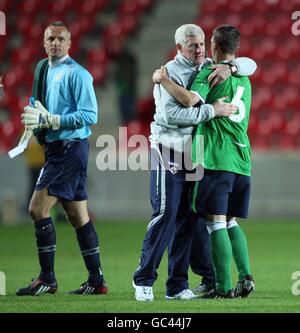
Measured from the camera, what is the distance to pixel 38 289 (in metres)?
7.73

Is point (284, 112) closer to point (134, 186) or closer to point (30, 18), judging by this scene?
point (134, 186)

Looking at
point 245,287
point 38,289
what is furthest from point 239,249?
point 38,289

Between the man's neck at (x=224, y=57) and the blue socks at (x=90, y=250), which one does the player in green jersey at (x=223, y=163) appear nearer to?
the man's neck at (x=224, y=57)

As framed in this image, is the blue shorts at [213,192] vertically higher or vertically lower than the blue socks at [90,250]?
higher

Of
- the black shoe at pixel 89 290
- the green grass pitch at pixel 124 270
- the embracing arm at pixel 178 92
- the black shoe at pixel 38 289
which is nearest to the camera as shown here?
the green grass pitch at pixel 124 270

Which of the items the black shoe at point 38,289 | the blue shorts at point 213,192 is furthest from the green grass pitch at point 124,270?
the blue shorts at point 213,192

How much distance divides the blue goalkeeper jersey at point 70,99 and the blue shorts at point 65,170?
71mm

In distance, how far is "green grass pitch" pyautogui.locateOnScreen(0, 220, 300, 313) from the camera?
6.86 m

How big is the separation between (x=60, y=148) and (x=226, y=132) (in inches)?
52.4

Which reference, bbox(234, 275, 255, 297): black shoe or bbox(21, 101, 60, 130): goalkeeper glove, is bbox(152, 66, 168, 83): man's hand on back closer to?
bbox(21, 101, 60, 130): goalkeeper glove

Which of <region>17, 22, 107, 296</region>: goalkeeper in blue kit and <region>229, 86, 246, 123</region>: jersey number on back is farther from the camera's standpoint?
<region>17, 22, 107, 296</region>: goalkeeper in blue kit

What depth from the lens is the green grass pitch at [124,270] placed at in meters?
6.86

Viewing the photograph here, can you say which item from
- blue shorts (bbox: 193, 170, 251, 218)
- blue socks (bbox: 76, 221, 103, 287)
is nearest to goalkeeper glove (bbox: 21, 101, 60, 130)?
blue socks (bbox: 76, 221, 103, 287)
